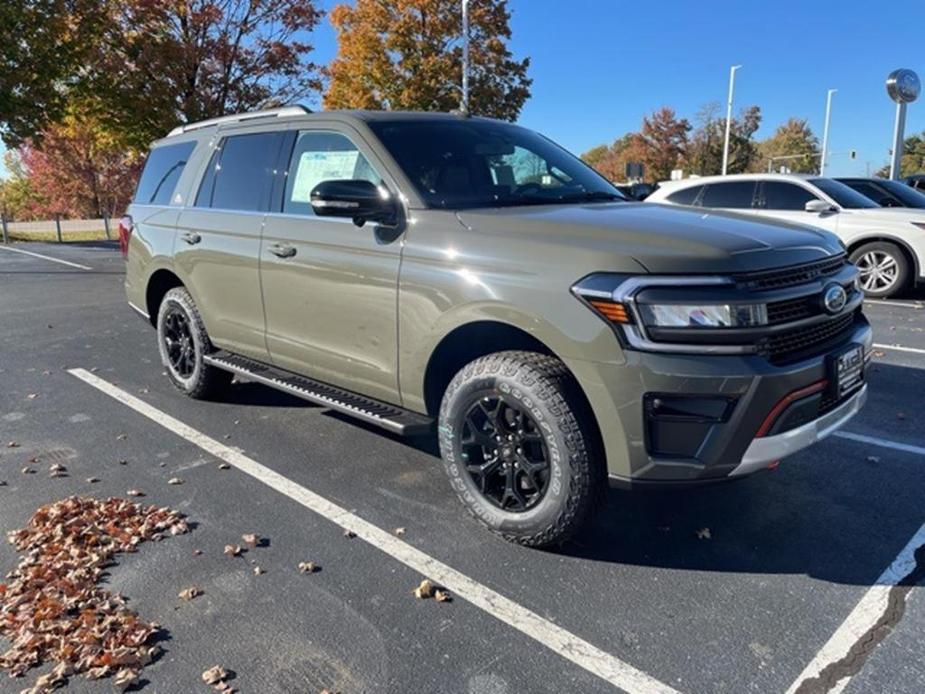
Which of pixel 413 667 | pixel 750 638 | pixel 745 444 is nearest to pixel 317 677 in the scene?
pixel 413 667

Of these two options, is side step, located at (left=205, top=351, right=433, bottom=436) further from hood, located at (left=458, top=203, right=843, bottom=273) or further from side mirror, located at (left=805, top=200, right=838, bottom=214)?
side mirror, located at (left=805, top=200, right=838, bottom=214)

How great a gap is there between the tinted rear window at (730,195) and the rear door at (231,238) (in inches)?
287

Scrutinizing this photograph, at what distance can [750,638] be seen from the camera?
2.54 metres

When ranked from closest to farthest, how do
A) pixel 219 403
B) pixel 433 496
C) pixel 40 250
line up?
pixel 433 496, pixel 219 403, pixel 40 250

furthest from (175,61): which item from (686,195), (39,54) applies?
(686,195)

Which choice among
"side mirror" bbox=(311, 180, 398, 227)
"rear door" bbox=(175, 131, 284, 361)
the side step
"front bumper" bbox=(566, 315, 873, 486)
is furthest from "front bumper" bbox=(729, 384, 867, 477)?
"rear door" bbox=(175, 131, 284, 361)

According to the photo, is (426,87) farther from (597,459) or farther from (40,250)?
(597,459)

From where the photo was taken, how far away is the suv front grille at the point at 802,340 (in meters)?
2.69

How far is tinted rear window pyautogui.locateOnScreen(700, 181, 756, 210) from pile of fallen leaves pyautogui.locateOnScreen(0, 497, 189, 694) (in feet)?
29.0

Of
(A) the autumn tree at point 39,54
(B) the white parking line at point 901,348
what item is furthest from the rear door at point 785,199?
(A) the autumn tree at point 39,54

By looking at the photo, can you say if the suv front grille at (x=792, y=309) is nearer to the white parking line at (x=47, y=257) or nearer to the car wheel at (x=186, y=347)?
the car wheel at (x=186, y=347)

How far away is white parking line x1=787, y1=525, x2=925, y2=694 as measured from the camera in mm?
2363

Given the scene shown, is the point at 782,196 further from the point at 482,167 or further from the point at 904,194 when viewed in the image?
the point at 482,167

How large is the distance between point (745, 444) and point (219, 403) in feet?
12.9
